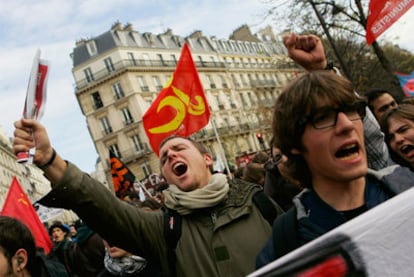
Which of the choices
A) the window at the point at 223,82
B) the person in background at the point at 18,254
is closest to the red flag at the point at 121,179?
the person in background at the point at 18,254

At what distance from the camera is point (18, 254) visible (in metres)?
2.45

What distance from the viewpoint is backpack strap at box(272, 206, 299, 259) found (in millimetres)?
1630

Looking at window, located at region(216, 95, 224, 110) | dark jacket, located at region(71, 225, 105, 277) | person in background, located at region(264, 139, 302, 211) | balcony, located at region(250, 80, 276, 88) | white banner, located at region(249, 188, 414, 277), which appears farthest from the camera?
balcony, located at region(250, 80, 276, 88)

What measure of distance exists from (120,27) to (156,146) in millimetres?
45193

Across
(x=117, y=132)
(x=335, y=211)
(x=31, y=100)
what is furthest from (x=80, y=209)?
(x=117, y=132)

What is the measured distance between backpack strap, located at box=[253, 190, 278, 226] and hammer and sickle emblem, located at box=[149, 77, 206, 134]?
463cm

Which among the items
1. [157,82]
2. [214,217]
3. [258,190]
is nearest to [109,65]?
[157,82]

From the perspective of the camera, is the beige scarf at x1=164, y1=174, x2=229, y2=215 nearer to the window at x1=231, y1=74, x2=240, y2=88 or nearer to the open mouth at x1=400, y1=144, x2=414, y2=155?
the open mouth at x1=400, y1=144, x2=414, y2=155

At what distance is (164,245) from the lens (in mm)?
2297

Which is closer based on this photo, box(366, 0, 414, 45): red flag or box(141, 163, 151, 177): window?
box(366, 0, 414, 45): red flag

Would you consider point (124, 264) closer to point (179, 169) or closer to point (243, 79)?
point (179, 169)

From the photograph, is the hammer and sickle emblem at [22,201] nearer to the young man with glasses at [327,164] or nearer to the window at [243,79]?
the young man with glasses at [327,164]

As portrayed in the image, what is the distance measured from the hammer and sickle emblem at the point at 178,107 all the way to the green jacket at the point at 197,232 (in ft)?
15.1

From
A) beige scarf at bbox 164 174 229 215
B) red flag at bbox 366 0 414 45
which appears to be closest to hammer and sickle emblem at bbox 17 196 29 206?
beige scarf at bbox 164 174 229 215
